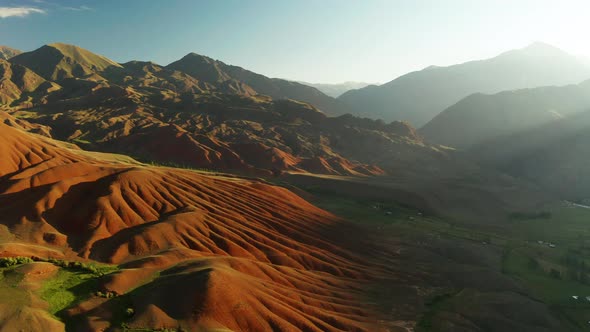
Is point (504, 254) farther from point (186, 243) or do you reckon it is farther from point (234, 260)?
point (186, 243)

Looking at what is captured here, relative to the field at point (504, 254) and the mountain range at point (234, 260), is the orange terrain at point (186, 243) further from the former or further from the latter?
the field at point (504, 254)

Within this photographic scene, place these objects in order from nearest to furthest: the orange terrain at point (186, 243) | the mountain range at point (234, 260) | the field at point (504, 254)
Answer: the mountain range at point (234, 260) → the orange terrain at point (186, 243) → the field at point (504, 254)

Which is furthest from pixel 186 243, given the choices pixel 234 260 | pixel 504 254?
pixel 504 254

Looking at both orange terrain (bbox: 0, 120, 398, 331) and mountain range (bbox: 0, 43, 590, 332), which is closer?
mountain range (bbox: 0, 43, 590, 332)

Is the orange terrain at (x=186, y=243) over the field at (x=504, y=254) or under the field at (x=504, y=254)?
over

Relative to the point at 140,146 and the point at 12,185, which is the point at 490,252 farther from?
the point at 140,146

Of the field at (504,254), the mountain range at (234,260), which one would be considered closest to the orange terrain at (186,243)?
the mountain range at (234,260)

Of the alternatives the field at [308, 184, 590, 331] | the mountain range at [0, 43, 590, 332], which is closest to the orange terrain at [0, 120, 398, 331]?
the mountain range at [0, 43, 590, 332]

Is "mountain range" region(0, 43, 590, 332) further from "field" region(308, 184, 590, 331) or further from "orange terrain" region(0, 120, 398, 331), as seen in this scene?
"field" region(308, 184, 590, 331)

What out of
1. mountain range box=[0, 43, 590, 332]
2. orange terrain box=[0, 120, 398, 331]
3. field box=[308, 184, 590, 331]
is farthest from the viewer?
field box=[308, 184, 590, 331]

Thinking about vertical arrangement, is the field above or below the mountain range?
below

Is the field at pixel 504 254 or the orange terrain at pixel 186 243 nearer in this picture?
the orange terrain at pixel 186 243
